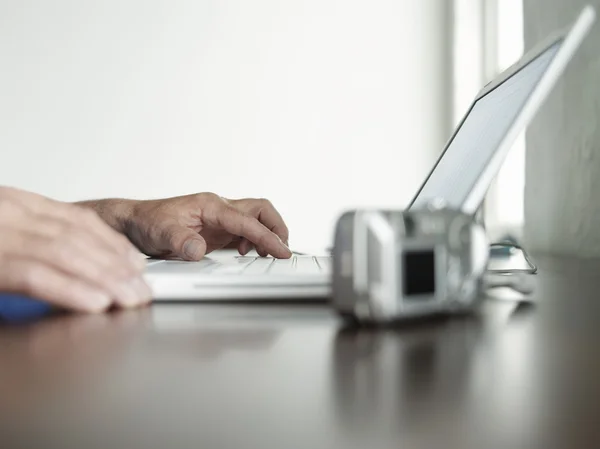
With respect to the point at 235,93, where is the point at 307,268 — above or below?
below

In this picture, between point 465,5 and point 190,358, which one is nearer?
point 190,358

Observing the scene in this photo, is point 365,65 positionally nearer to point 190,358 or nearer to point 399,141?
point 399,141

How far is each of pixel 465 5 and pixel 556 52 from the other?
2.67 meters

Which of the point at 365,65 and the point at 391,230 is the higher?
the point at 365,65

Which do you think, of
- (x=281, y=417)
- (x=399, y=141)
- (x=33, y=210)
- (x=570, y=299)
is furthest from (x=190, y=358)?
(x=399, y=141)

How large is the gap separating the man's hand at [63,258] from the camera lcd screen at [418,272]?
0.21 meters

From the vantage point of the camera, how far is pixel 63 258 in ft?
1.54

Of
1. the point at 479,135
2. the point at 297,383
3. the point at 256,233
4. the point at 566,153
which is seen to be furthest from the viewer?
the point at 566,153

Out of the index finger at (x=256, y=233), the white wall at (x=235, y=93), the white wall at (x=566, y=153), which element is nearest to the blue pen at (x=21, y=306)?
the index finger at (x=256, y=233)

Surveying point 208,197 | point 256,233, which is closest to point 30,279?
point 256,233

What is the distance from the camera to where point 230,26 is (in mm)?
3287

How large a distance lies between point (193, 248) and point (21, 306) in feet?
1.25

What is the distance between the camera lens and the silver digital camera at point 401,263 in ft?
1.36

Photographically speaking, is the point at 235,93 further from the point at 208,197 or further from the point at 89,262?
the point at 89,262
